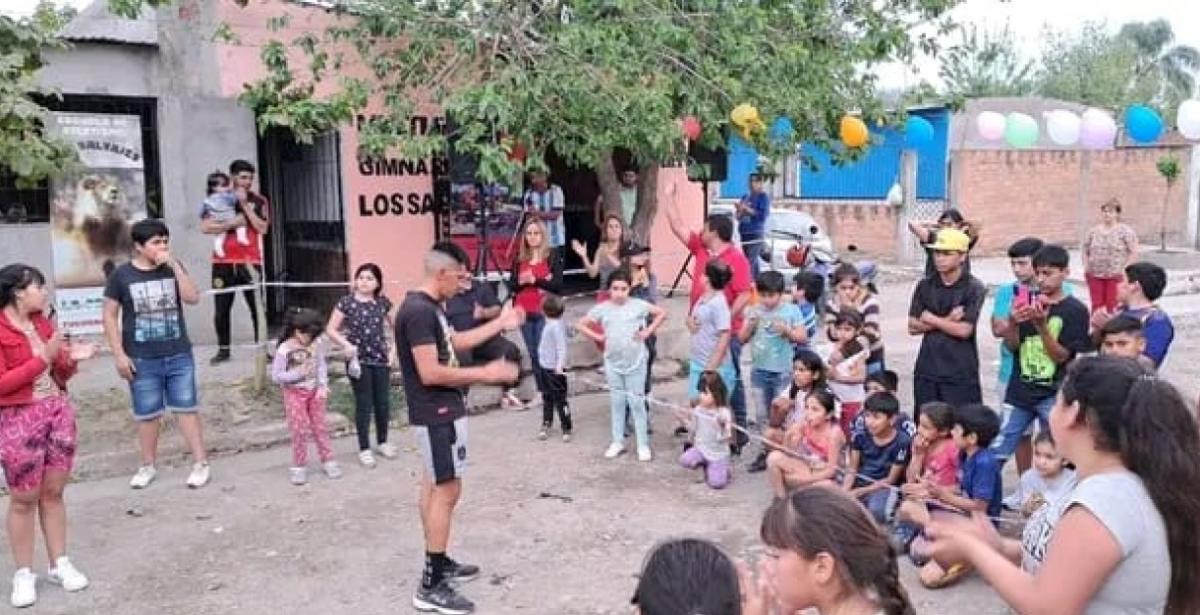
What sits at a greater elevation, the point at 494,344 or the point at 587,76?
the point at 587,76

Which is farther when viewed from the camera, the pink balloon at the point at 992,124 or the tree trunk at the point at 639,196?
the pink balloon at the point at 992,124

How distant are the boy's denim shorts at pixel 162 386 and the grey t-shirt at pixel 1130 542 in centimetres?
569

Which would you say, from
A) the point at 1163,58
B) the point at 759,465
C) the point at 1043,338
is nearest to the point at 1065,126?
the point at 759,465

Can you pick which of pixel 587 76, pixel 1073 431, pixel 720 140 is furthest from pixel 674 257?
pixel 1073 431

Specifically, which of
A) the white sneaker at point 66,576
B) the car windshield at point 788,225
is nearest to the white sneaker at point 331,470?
the white sneaker at point 66,576

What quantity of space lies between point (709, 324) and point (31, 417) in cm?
410

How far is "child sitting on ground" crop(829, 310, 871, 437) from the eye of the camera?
→ 6637 mm

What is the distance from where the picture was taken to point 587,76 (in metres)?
8.05

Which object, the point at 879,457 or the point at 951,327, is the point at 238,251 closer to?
the point at 879,457

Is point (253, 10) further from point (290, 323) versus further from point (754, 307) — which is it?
point (754, 307)

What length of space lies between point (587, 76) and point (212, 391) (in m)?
4.01

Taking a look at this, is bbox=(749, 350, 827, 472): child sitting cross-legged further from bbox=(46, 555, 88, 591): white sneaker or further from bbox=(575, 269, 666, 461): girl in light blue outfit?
bbox=(46, 555, 88, 591): white sneaker

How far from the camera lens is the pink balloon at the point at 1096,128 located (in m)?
12.4

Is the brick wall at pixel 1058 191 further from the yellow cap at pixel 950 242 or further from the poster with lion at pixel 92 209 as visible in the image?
the poster with lion at pixel 92 209
